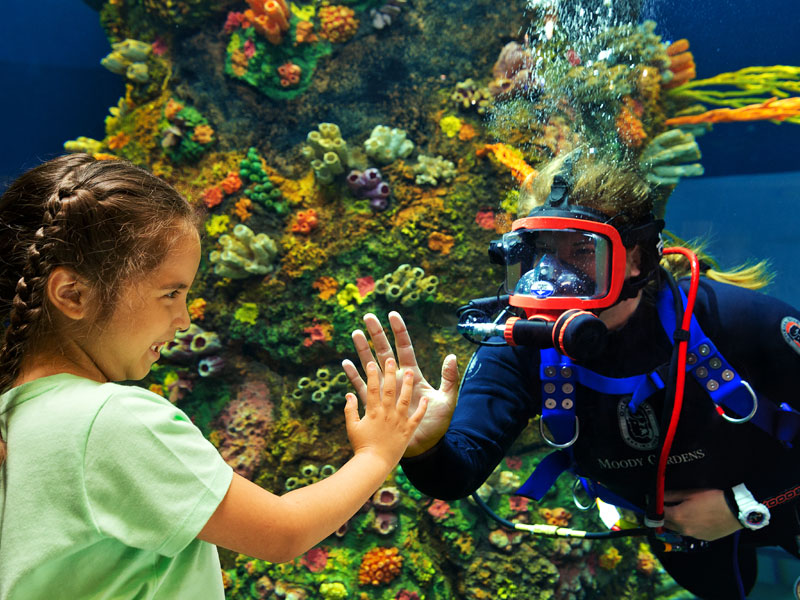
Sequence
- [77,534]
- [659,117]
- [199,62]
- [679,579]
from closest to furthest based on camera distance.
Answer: [77,534], [679,579], [659,117], [199,62]

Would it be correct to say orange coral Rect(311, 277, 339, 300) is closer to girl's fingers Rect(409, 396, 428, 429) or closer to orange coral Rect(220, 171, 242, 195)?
orange coral Rect(220, 171, 242, 195)

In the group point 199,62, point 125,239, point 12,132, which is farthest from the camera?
point 12,132


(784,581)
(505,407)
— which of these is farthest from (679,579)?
(784,581)

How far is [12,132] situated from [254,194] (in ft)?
15.7

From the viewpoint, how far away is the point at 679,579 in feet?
9.02

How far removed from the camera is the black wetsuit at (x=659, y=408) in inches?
78.5

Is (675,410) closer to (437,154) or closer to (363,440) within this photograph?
(363,440)

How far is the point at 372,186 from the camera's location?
455 centimetres

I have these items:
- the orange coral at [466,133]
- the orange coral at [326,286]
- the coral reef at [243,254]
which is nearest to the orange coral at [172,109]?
the coral reef at [243,254]

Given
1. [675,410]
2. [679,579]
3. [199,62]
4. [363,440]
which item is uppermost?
[199,62]

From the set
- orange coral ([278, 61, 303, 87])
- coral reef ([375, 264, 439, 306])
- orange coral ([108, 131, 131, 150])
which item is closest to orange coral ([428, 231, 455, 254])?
coral reef ([375, 264, 439, 306])

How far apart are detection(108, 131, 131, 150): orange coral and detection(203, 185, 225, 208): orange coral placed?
4.86 ft

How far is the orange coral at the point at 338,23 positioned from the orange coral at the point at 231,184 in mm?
1782

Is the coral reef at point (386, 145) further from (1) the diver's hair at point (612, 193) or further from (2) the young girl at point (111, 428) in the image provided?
(2) the young girl at point (111, 428)
